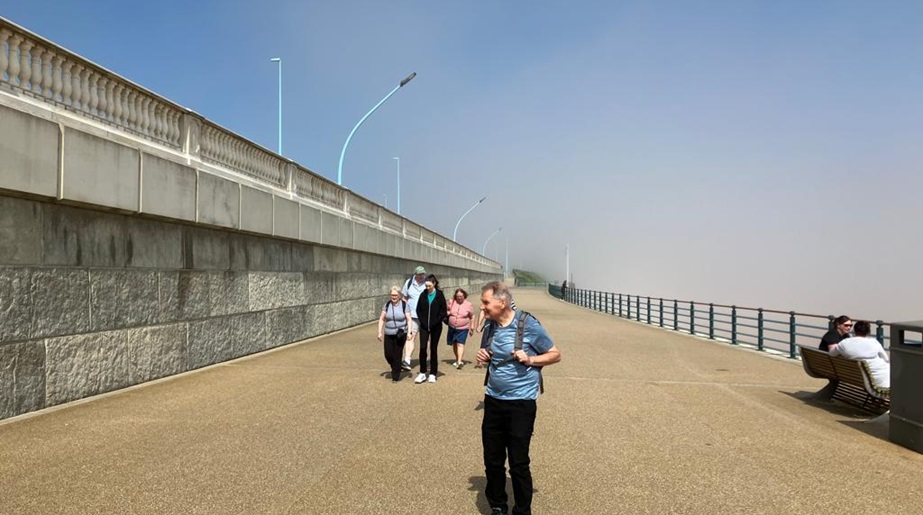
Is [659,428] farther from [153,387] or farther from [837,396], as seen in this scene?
[153,387]

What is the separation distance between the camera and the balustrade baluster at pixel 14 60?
5930 mm

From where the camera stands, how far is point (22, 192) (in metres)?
5.82

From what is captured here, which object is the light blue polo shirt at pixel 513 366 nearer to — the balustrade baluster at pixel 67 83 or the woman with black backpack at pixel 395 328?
the woman with black backpack at pixel 395 328

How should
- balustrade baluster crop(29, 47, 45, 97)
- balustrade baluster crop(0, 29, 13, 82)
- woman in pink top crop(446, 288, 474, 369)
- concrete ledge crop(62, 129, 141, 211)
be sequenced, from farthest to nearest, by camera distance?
woman in pink top crop(446, 288, 474, 369) → concrete ledge crop(62, 129, 141, 211) → balustrade baluster crop(29, 47, 45, 97) → balustrade baluster crop(0, 29, 13, 82)

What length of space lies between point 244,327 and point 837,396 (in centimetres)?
889

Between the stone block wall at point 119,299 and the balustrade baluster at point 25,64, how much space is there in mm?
1166

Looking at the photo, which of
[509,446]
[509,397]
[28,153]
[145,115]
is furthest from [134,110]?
[509,446]

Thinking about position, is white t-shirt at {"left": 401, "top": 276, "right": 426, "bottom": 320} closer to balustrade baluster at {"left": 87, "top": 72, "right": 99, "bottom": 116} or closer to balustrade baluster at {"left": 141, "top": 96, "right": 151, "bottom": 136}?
balustrade baluster at {"left": 141, "top": 96, "right": 151, "bottom": 136}

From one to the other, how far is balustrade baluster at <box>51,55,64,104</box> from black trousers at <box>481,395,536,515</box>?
580 cm

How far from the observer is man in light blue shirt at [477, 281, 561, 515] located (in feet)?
12.0

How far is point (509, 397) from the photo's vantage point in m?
3.73

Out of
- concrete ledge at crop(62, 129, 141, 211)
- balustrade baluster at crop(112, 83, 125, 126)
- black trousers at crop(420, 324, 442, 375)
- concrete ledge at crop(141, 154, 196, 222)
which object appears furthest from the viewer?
black trousers at crop(420, 324, 442, 375)

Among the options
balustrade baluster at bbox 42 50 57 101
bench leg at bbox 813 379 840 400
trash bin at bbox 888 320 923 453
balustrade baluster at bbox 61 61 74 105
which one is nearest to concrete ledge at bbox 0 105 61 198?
balustrade baluster at bbox 42 50 57 101

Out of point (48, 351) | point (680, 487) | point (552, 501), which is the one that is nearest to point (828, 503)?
point (680, 487)
